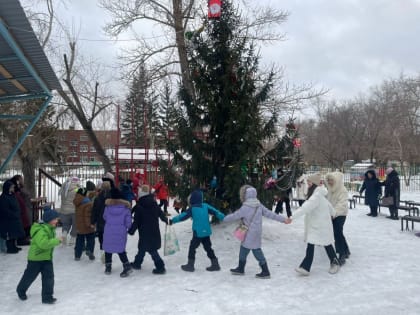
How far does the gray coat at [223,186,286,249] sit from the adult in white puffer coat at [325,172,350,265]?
133 cm

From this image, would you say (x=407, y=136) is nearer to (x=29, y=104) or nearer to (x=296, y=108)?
(x=296, y=108)

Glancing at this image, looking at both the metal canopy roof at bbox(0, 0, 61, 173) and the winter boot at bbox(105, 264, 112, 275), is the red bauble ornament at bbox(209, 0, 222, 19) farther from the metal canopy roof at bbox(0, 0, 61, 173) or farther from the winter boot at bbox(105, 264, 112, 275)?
A: the winter boot at bbox(105, 264, 112, 275)

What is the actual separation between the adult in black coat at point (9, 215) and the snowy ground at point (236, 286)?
0.50 meters

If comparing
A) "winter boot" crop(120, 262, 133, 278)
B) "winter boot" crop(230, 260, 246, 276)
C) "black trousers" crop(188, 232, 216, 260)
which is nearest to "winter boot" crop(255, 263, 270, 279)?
"winter boot" crop(230, 260, 246, 276)

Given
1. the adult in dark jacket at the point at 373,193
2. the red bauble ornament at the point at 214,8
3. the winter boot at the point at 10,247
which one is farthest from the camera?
the adult in dark jacket at the point at 373,193

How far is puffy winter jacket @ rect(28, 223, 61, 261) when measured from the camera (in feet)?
17.1

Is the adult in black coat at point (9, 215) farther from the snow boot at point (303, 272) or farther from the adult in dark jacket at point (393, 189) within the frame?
the adult in dark jacket at point (393, 189)

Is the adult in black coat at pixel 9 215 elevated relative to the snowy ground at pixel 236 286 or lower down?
elevated

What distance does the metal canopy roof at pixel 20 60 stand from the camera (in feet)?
16.9

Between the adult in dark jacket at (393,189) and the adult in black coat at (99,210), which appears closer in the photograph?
the adult in black coat at (99,210)

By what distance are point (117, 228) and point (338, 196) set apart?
413cm

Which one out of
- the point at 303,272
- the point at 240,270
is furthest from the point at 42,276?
the point at 303,272

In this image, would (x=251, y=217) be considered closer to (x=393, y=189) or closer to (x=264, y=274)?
(x=264, y=274)

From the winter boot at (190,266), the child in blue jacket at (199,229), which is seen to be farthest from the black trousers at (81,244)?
Answer: the winter boot at (190,266)
